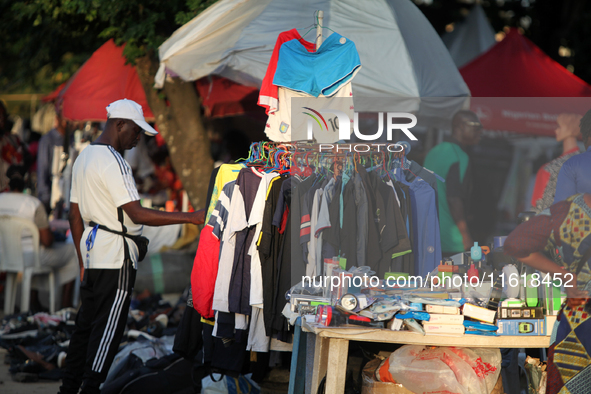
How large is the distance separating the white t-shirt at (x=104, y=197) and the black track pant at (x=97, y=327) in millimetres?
96

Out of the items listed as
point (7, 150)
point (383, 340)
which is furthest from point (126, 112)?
point (7, 150)

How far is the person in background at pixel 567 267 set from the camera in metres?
2.72

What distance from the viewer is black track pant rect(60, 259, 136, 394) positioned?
155 inches

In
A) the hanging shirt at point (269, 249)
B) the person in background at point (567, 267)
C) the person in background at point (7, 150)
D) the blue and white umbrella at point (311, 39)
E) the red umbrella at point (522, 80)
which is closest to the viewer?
the person in background at point (567, 267)

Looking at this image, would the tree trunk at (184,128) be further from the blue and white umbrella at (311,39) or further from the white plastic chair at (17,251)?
the white plastic chair at (17,251)

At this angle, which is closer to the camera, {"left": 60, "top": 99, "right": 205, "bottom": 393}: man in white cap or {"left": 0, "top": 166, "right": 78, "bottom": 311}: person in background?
{"left": 60, "top": 99, "right": 205, "bottom": 393}: man in white cap

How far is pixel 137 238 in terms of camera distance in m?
4.22

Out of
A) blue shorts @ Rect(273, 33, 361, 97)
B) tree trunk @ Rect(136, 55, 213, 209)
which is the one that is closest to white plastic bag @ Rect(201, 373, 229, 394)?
blue shorts @ Rect(273, 33, 361, 97)

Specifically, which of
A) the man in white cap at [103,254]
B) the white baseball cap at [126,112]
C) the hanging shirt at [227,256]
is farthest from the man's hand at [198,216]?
the white baseball cap at [126,112]

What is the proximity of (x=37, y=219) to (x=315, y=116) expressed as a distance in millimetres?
4841

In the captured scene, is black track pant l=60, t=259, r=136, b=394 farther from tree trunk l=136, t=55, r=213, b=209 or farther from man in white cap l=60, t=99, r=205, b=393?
tree trunk l=136, t=55, r=213, b=209

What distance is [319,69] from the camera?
13.9ft

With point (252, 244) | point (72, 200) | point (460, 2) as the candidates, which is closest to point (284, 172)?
point (252, 244)

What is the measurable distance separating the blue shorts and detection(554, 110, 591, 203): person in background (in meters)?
1.65
